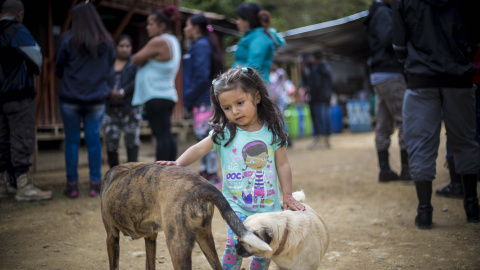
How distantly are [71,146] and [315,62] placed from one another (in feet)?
26.2

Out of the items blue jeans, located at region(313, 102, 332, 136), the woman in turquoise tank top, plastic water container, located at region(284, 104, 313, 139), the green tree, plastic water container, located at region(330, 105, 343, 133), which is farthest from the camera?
the green tree

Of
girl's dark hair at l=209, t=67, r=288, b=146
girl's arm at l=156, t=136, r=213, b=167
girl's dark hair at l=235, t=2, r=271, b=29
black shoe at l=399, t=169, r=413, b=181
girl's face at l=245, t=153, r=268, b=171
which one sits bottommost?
black shoe at l=399, t=169, r=413, b=181

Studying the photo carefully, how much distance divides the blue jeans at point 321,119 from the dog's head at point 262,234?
9195 mm

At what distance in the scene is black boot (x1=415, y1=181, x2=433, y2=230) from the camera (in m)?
3.58

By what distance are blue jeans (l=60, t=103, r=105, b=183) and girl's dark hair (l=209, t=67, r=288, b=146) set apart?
2749mm

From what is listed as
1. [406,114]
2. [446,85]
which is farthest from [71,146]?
[446,85]

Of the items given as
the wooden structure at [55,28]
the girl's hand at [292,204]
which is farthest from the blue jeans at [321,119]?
the girl's hand at [292,204]

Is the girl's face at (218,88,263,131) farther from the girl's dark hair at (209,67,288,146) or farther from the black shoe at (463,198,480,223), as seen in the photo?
the black shoe at (463,198,480,223)

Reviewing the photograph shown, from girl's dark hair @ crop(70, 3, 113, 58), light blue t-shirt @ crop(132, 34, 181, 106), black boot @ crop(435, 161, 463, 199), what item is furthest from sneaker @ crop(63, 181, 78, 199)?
black boot @ crop(435, 161, 463, 199)

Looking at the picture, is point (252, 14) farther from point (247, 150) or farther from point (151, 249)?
point (151, 249)

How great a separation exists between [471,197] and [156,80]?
11.7ft

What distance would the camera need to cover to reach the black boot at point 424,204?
141 inches

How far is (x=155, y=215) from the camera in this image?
2.05 metres

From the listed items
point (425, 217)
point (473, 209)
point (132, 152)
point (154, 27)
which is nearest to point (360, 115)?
point (132, 152)
